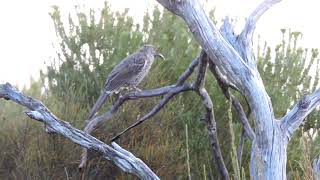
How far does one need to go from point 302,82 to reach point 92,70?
246cm

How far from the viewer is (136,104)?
8.08 meters

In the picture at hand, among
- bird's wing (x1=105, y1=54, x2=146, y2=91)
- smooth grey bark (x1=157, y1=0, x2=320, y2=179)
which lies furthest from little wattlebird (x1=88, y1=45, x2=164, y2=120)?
smooth grey bark (x1=157, y1=0, x2=320, y2=179)

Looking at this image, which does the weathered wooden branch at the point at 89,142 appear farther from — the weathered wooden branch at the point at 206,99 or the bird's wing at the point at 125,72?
the bird's wing at the point at 125,72

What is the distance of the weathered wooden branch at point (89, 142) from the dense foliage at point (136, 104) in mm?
1857

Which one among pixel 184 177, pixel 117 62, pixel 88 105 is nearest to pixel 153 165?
pixel 184 177

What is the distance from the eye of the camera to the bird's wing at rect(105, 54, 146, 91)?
309 inches

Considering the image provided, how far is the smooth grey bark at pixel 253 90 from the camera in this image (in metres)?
5.11

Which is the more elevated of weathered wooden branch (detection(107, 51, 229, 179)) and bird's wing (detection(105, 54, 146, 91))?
bird's wing (detection(105, 54, 146, 91))

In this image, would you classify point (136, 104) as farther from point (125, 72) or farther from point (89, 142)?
point (89, 142)

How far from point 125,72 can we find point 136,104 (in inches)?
13.9

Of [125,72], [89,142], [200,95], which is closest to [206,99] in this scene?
[200,95]

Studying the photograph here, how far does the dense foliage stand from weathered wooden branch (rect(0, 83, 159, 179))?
186 cm

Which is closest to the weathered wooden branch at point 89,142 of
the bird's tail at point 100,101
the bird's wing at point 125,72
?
the bird's tail at point 100,101

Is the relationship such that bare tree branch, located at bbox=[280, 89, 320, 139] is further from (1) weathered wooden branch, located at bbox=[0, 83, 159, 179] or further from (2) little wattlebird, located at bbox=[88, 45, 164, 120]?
(2) little wattlebird, located at bbox=[88, 45, 164, 120]
